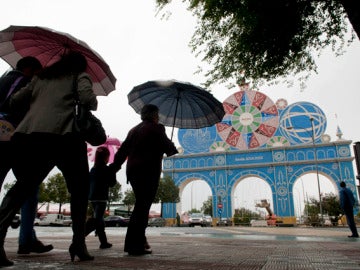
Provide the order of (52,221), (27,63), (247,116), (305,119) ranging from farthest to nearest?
(52,221), (305,119), (247,116), (27,63)

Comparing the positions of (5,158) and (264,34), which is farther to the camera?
(264,34)

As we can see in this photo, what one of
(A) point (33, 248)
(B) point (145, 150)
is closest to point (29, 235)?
(A) point (33, 248)

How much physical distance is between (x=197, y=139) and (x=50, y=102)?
2965 centimetres

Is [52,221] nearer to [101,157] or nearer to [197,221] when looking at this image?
[197,221]

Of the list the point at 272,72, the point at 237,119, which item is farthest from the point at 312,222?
the point at 272,72

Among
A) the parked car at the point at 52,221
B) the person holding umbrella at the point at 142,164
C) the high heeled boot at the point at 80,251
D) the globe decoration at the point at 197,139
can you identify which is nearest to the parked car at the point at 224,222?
the globe decoration at the point at 197,139

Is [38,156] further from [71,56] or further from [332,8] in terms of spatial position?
[332,8]

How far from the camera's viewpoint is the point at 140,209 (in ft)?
10.7

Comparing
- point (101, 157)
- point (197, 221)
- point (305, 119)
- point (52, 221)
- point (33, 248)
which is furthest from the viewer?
point (197, 221)

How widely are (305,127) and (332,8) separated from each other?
23831 mm

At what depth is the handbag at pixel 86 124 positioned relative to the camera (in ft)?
7.93

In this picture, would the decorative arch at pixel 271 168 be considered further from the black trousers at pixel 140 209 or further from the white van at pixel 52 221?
the black trousers at pixel 140 209

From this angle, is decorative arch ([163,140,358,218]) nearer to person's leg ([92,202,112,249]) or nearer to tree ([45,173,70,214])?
tree ([45,173,70,214])

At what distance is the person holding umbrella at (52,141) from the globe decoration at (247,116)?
21.3m
